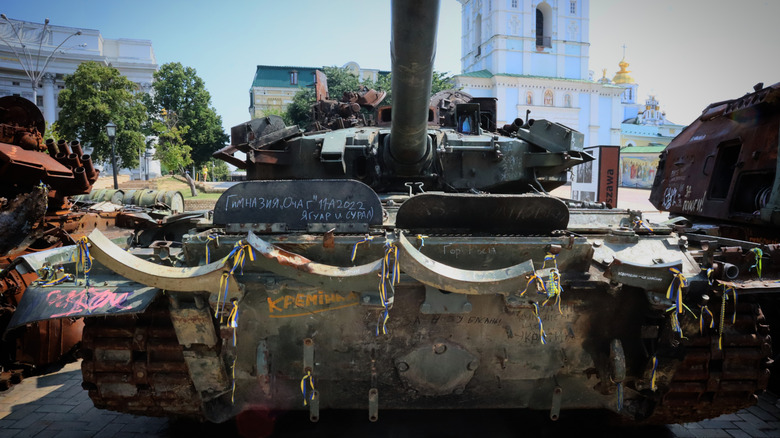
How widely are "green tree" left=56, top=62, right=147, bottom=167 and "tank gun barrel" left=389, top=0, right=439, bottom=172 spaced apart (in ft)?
80.6

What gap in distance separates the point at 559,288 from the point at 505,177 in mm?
2538

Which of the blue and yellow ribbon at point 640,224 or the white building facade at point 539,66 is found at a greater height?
the white building facade at point 539,66

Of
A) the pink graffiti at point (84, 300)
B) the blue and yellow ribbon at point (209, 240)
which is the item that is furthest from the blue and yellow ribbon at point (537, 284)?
the pink graffiti at point (84, 300)

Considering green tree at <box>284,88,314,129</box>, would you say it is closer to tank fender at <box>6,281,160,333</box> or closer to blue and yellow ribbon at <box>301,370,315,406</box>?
tank fender at <box>6,281,160,333</box>

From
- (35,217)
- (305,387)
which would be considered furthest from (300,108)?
(305,387)

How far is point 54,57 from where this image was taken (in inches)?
1489

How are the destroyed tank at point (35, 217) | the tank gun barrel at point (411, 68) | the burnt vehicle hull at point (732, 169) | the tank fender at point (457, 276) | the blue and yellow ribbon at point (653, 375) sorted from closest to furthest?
the tank fender at point (457, 276) → the tank gun barrel at point (411, 68) → the blue and yellow ribbon at point (653, 375) → the destroyed tank at point (35, 217) → the burnt vehicle hull at point (732, 169)

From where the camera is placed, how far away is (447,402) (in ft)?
11.8

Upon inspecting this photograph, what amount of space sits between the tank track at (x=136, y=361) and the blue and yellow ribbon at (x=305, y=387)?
0.71m

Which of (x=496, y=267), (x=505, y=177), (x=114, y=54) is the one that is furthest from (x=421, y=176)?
(x=114, y=54)

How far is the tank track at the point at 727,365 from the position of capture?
331 centimetres

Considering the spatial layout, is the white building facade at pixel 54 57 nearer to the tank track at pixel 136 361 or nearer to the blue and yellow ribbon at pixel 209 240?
the tank track at pixel 136 361

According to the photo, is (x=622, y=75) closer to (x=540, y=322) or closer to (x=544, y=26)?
(x=544, y=26)

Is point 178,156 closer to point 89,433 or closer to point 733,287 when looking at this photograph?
point 89,433
